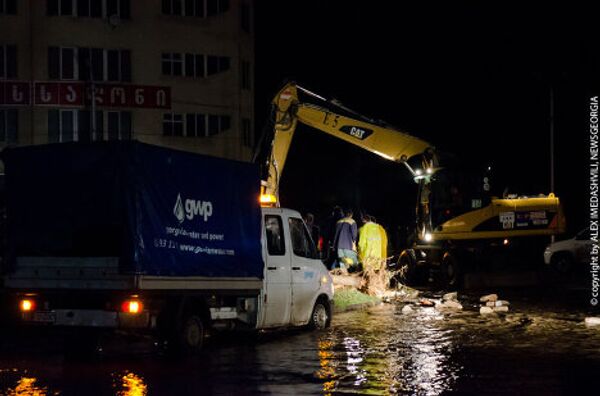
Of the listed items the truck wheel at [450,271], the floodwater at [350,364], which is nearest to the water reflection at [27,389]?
the floodwater at [350,364]

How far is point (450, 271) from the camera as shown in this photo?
86.6ft

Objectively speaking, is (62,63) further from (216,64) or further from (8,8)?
(216,64)

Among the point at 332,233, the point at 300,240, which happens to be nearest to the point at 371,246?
the point at 332,233

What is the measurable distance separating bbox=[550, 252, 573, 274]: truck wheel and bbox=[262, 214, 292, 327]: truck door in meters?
20.0

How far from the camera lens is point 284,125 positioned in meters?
22.9

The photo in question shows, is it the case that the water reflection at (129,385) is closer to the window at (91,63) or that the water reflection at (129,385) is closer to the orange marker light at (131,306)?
the orange marker light at (131,306)

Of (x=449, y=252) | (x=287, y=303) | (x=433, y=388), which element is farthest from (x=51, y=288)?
(x=449, y=252)

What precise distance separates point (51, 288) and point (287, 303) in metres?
3.89

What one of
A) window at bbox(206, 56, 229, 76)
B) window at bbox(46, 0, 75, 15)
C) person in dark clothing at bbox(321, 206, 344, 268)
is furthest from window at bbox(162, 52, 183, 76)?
person in dark clothing at bbox(321, 206, 344, 268)

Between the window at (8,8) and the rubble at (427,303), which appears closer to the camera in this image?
the rubble at (427,303)

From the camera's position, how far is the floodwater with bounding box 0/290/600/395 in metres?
9.71

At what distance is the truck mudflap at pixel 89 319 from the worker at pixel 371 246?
10.5 metres

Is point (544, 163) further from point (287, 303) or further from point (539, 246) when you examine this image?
point (287, 303)

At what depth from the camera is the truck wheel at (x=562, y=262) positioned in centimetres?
3206
